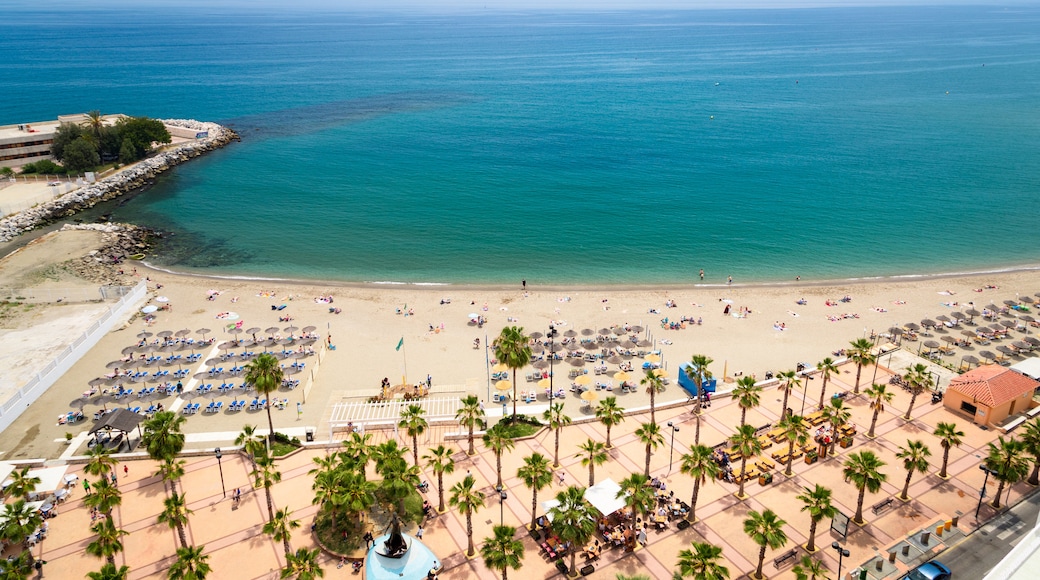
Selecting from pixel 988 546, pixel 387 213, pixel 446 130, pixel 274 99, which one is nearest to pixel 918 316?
pixel 988 546

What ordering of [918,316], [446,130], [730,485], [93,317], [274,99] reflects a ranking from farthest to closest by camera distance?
[274,99] < [446,130] < [918,316] < [93,317] < [730,485]

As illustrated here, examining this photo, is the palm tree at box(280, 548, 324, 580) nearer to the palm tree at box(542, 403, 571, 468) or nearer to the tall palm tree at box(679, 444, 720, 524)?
the palm tree at box(542, 403, 571, 468)

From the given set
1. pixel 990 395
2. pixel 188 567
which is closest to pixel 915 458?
pixel 990 395

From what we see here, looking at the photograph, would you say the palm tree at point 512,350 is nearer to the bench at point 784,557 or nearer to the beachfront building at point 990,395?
the bench at point 784,557

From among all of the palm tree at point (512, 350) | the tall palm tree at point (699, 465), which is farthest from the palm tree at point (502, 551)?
the palm tree at point (512, 350)

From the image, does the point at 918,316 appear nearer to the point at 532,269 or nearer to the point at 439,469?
the point at 532,269

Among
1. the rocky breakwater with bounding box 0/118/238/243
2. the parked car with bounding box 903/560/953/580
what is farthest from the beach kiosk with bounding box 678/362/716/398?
the rocky breakwater with bounding box 0/118/238/243
